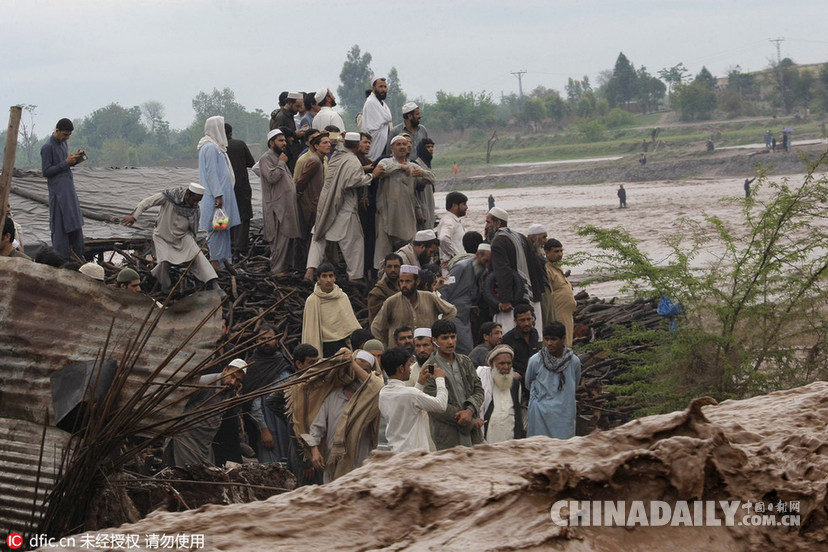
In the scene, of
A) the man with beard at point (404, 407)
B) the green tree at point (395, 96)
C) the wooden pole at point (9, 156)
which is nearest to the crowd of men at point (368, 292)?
the man with beard at point (404, 407)

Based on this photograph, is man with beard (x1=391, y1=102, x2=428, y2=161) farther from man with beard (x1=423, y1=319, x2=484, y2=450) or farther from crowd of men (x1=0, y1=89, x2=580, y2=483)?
man with beard (x1=423, y1=319, x2=484, y2=450)

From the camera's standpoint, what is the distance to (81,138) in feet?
292

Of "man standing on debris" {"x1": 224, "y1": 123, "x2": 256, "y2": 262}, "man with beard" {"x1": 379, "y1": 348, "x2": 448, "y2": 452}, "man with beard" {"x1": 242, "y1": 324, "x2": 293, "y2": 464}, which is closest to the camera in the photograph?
"man with beard" {"x1": 379, "y1": 348, "x2": 448, "y2": 452}

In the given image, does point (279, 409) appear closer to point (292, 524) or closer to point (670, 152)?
point (292, 524)

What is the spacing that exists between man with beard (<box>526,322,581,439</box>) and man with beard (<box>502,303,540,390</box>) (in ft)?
3.43

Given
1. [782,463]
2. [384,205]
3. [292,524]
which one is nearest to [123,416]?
[292,524]

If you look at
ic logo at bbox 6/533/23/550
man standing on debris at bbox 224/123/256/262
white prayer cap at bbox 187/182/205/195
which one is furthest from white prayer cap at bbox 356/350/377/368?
man standing on debris at bbox 224/123/256/262

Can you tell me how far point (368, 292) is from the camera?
10.7 metres

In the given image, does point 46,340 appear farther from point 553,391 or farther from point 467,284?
point 467,284

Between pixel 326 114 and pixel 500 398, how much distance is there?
621cm

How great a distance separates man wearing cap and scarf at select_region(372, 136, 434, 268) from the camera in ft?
34.7

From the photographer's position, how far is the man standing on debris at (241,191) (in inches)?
472

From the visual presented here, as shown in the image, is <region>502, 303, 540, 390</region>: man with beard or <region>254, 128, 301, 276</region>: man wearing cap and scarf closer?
<region>502, 303, 540, 390</region>: man with beard

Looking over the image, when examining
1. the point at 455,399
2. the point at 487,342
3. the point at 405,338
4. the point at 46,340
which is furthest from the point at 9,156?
the point at 487,342
